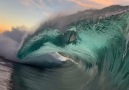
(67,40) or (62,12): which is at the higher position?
(62,12)

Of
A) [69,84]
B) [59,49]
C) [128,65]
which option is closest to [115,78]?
[128,65]

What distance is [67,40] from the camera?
14.8 meters

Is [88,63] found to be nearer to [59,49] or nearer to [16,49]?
[59,49]

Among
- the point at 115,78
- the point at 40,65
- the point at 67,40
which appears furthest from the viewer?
the point at 40,65

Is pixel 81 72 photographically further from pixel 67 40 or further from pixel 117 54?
pixel 117 54

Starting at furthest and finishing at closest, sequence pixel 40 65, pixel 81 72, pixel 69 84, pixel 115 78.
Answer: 1. pixel 40 65
2. pixel 81 72
3. pixel 69 84
4. pixel 115 78

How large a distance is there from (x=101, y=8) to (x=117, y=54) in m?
1.65

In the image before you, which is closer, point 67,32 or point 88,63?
point 67,32

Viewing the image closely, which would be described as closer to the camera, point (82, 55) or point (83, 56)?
point (83, 56)

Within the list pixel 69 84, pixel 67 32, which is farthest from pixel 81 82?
pixel 67 32

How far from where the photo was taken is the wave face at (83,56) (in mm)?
12945

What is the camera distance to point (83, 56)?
16688 millimetres

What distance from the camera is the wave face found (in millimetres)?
12945

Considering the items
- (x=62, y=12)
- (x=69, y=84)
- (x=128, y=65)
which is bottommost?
(x=69, y=84)
